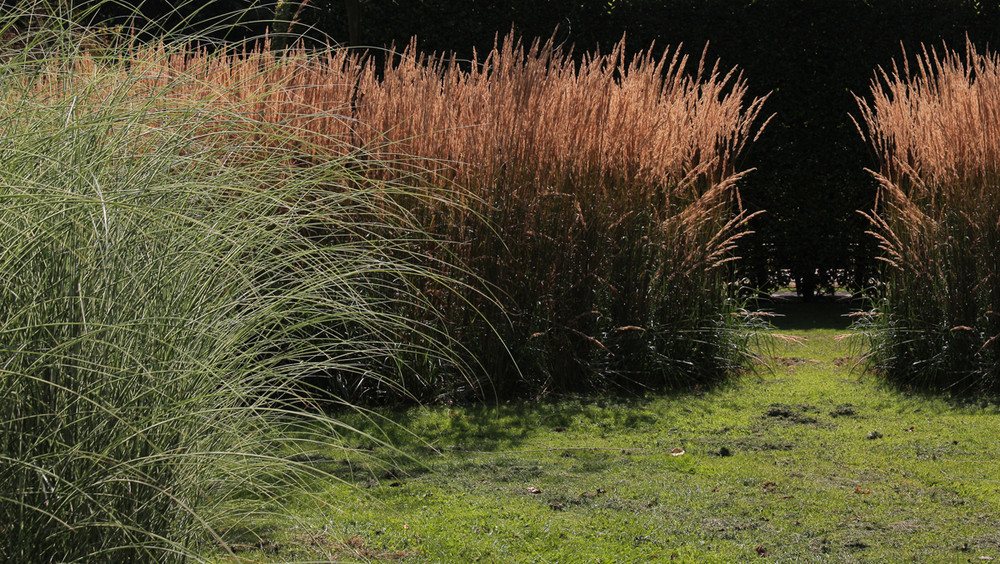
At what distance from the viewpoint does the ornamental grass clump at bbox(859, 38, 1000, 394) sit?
5.19 meters

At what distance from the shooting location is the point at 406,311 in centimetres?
507

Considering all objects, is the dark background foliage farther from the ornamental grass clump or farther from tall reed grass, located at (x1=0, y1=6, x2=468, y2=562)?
tall reed grass, located at (x1=0, y1=6, x2=468, y2=562)

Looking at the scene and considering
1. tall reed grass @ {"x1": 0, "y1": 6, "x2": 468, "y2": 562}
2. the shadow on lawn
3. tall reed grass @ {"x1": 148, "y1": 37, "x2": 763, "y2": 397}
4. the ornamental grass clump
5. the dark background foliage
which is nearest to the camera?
tall reed grass @ {"x1": 0, "y1": 6, "x2": 468, "y2": 562}

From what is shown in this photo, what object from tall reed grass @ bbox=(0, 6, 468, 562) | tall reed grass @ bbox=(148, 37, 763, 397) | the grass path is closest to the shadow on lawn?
tall reed grass @ bbox=(148, 37, 763, 397)

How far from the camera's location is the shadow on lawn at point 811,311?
813 cm

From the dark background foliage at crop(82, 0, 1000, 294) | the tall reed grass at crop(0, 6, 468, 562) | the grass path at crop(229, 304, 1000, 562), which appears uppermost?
the dark background foliage at crop(82, 0, 1000, 294)

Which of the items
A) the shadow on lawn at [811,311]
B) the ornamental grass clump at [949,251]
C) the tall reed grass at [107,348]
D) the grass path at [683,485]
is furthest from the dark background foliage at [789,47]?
the tall reed grass at [107,348]

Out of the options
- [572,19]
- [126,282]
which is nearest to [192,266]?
[126,282]

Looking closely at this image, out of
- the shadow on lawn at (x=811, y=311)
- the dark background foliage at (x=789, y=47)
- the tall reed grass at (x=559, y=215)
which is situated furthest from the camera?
the dark background foliage at (x=789, y=47)

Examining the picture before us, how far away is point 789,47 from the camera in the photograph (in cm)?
915

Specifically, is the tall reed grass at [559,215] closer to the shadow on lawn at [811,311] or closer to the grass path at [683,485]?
the grass path at [683,485]

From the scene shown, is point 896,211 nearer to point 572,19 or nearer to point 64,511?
point 572,19

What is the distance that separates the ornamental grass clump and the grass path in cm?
35

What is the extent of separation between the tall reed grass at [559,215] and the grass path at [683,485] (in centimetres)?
34
